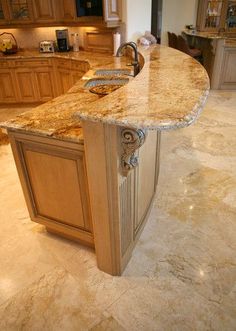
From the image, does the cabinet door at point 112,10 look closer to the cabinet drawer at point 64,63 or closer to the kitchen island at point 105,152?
the cabinet drawer at point 64,63

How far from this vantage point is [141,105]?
108cm

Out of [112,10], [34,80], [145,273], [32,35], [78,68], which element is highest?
[112,10]

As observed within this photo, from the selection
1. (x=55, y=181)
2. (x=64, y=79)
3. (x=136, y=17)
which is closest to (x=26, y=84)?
(x=64, y=79)

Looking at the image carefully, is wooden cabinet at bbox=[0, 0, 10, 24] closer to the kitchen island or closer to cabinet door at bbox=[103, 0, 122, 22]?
cabinet door at bbox=[103, 0, 122, 22]

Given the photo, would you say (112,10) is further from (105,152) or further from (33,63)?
(105,152)

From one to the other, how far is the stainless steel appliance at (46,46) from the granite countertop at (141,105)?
292cm

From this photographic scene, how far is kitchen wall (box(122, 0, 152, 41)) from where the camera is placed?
3.37 m

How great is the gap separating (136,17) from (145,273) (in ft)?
10.9

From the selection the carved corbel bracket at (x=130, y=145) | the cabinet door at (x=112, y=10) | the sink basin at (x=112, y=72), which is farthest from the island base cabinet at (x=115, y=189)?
the cabinet door at (x=112, y=10)

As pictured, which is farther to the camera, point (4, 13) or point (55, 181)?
point (4, 13)

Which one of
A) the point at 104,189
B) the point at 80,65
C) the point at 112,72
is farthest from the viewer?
the point at 80,65

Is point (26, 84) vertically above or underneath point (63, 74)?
underneath

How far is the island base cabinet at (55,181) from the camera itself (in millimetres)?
1436

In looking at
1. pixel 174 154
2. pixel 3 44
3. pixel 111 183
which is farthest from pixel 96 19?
pixel 111 183
